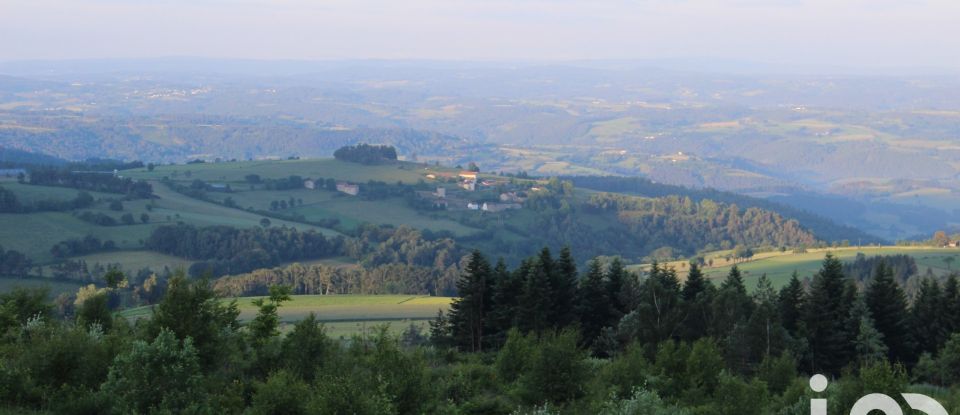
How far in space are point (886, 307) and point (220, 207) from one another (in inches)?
4234

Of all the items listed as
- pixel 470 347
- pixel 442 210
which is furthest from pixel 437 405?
pixel 442 210

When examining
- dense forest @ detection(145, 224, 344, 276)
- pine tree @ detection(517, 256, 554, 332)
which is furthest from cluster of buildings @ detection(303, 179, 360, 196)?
pine tree @ detection(517, 256, 554, 332)

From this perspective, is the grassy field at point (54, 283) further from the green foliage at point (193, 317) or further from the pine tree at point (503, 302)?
the green foliage at point (193, 317)

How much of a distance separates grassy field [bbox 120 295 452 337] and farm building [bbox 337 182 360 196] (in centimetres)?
7250

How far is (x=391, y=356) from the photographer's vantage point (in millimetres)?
25156

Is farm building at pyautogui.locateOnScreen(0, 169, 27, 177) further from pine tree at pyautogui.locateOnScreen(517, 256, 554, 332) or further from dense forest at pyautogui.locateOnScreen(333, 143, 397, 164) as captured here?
pine tree at pyautogui.locateOnScreen(517, 256, 554, 332)

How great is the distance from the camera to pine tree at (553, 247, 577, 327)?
1831 inches

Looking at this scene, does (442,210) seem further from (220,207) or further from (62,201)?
(62,201)

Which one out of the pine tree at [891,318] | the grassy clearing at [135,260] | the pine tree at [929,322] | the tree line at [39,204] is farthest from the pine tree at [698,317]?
the tree line at [39,204]

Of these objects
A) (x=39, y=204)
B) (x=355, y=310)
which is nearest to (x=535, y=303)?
(x=355, y=310)

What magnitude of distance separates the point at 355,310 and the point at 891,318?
42.0 metres

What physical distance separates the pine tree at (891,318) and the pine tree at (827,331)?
1.53 metres

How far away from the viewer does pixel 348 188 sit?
16012 cm

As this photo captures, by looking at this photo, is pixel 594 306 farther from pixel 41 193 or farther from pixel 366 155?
pixel 366 155
